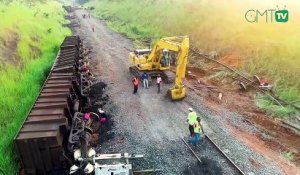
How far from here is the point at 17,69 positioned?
21.1 meters

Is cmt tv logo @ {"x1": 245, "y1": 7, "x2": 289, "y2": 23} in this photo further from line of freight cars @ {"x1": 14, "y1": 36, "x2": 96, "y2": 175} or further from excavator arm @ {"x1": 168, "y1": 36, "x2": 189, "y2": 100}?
line of freight cars @ {"x1": 14, "y1": 36, "x2": 96, "y2": 175}

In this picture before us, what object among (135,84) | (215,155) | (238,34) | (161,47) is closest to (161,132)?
(215,155)

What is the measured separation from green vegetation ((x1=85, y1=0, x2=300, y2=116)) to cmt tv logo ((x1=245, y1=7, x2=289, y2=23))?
1.42 feet

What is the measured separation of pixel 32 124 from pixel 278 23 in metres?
19.8

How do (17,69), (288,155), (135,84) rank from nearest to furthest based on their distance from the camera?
(288,155)
(135,84)
(17,69)

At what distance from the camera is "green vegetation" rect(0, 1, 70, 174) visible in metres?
13.3

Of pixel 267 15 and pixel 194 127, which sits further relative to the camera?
pixel 267 15

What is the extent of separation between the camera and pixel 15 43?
2569 centimetres

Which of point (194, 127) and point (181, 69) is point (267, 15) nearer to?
point (181, 69)

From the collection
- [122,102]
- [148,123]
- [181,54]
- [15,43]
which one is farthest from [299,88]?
[15,43]

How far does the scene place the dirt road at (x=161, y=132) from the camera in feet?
40.5

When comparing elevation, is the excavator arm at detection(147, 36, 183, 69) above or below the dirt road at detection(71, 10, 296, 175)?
above

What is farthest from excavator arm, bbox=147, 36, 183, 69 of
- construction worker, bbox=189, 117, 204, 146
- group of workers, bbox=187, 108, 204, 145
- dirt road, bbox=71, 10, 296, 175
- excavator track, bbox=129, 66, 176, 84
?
construction worker, bbox=189, 117, 204, 146

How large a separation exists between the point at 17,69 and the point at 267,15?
19.4 metres
